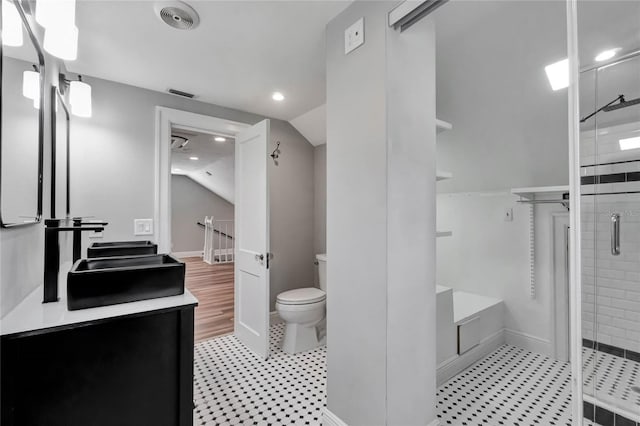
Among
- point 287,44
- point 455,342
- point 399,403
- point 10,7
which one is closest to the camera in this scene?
point 10,7

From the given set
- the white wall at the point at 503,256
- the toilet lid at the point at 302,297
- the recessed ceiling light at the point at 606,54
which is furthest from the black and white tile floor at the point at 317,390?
the recessed ceiling light at the point at 606,54

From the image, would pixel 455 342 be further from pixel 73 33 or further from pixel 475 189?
pixel 73 33

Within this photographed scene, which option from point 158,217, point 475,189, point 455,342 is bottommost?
point 455,342

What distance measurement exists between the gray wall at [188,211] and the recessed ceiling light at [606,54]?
728cm

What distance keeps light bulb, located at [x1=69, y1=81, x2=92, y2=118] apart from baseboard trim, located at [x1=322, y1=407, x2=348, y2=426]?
216 centimetres

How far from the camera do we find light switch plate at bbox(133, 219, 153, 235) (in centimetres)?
→ 226

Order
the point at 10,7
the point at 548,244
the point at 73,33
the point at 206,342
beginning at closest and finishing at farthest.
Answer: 1. the point at 10,7
2. the point at 73,33
3. the point at 548,244
4. the point at 206,342

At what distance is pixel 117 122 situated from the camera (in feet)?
7.25

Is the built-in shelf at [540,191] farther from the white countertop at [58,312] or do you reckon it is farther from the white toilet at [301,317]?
the white countertop at [58,312]

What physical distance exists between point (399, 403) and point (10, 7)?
80.5 inches

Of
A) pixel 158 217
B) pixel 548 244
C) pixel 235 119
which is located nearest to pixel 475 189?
pixel 548 244

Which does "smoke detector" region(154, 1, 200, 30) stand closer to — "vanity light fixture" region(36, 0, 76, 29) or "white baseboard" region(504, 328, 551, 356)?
"vanity light fixture" region(36, 0, 76, 29)

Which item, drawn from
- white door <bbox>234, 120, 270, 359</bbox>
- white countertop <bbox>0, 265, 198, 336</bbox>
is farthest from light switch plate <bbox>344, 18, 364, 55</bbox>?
white countertop <bbox>0, 265, 198, 336</bbox>

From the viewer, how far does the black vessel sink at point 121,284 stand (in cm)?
95
